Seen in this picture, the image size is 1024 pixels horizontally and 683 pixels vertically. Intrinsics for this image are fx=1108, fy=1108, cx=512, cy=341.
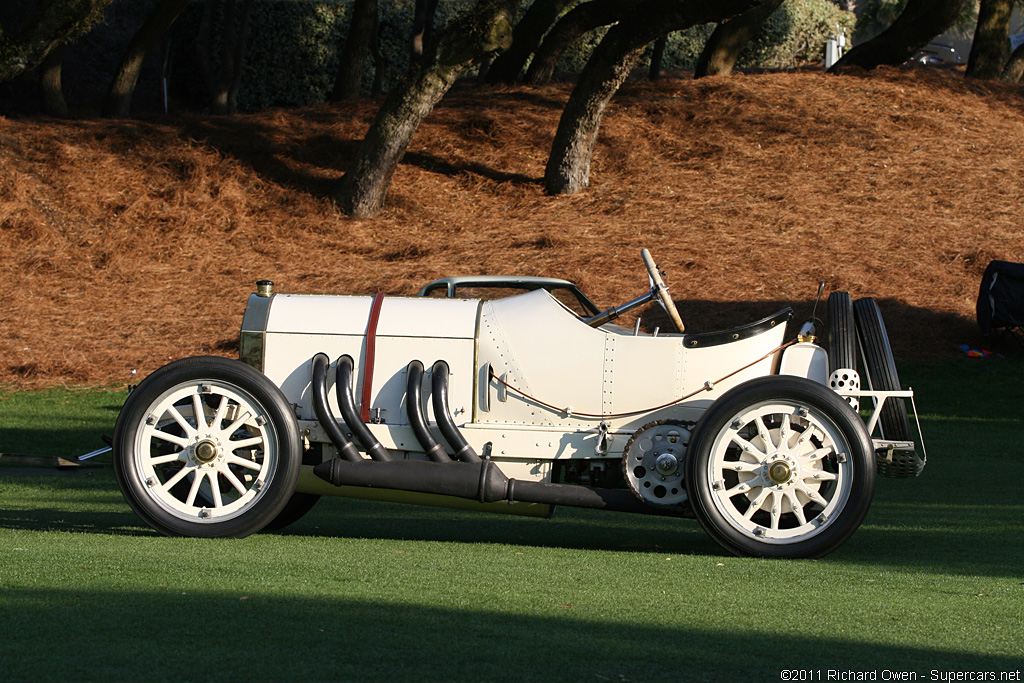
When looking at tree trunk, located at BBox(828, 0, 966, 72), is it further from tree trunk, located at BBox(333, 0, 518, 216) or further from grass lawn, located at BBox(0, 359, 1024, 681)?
grass lawn, located at BBox(0, 359, 1024, 681)

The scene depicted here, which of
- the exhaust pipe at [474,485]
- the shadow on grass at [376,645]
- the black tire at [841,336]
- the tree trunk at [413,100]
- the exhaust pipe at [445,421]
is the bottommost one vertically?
the shadow on grass at [376,645]

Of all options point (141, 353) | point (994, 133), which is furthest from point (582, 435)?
point (994, 133)

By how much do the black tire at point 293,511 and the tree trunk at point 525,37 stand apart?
16234 millimetres

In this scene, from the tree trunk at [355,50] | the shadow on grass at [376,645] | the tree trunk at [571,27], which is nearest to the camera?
the shadow on grass at [376,645]

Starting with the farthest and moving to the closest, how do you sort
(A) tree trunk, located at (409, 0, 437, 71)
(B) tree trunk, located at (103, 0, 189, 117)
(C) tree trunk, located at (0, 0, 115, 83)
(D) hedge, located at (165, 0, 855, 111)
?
(D) hedge, located at (165, 0, 855, 111), (A) tree trunk, located at (409, 0, 437, 71), (B) tree trunk, located at (103, 0, 189, 117), (C) tree trunk, located at (0, 0, 115, 83)

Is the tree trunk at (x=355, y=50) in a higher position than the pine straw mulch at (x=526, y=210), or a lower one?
higher

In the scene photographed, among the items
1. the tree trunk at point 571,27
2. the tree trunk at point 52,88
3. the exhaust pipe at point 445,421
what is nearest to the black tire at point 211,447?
the exhaust pipe at point 445,421

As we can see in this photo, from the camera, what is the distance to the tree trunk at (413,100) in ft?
53.3

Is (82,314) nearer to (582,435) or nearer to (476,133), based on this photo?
(476,133)

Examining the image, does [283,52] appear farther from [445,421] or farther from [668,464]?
[668,464]

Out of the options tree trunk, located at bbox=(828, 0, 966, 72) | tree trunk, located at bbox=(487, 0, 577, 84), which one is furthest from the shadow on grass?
tree trunk, located at bbox=(828, 0, 966, 72)

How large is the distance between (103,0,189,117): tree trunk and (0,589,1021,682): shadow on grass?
705 inches

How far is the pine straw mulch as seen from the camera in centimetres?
1516

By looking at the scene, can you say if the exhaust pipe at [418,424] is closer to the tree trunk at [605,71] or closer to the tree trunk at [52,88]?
the tree trunk at [605,71]
